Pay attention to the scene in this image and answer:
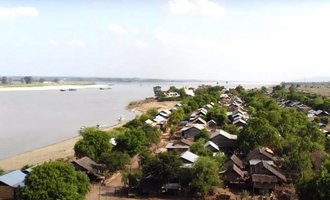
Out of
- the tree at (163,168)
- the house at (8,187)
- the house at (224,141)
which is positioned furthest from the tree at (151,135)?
the house at (8,187)

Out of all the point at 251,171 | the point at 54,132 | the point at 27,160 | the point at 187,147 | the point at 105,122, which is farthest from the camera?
the point at 105,122

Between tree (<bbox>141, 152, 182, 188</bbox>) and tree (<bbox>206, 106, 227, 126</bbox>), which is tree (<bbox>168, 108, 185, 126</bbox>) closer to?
tree (<bbox>206, 106, 227, 126</bbox>)

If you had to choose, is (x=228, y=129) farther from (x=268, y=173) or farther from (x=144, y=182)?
(x=144, y=182)

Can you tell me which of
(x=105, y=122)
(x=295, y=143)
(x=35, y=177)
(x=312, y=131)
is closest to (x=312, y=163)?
(x=295, y=143)

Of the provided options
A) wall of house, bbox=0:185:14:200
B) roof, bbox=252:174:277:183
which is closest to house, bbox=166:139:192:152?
roof, bbox=252:174:277:183

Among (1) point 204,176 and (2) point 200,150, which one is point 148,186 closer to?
(1) point 204,176

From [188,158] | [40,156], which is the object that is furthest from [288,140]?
[40,156]
